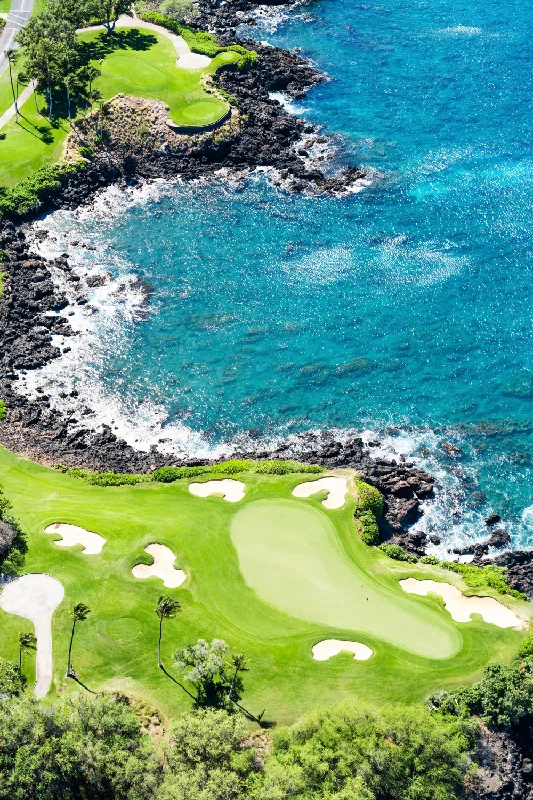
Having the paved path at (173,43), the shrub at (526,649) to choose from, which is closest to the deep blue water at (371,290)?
the shrub at (526,649)

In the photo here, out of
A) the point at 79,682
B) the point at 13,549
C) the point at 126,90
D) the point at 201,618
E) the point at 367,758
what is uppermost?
the point at 126,90

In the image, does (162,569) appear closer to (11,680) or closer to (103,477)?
(103,477)

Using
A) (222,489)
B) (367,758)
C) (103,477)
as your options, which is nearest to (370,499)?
(222,489)

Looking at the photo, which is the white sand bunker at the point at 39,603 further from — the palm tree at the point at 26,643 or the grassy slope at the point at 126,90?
the grassy slope at the point at 126,90

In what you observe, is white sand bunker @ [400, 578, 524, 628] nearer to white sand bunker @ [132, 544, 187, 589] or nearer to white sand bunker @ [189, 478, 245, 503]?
white sand bunker @ [189, 478, 245, 503]

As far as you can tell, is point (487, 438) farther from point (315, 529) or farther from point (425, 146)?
point (425, 146)
